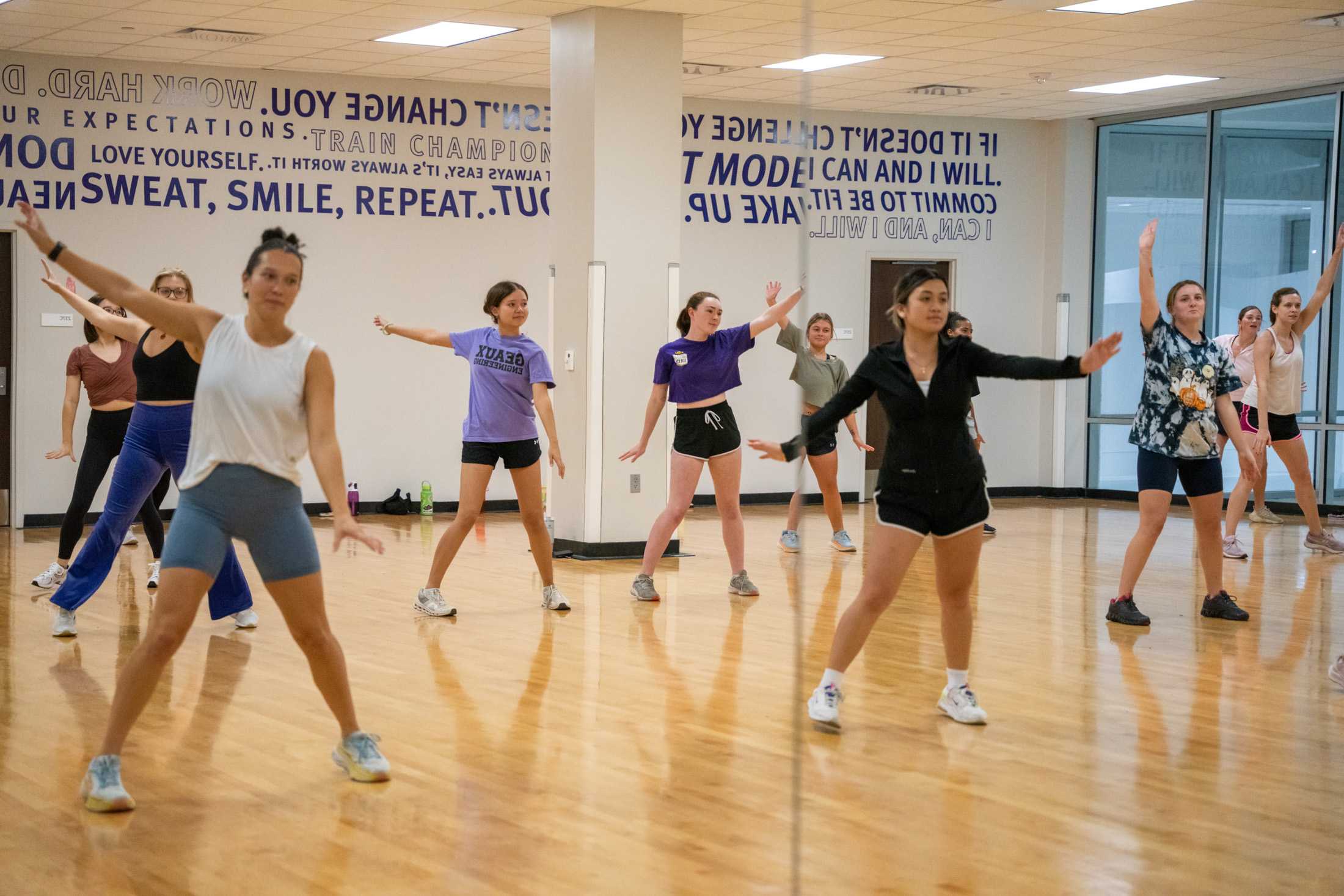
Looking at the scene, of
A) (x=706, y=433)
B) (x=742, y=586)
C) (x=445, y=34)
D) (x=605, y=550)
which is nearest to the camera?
(x=706, y=433)

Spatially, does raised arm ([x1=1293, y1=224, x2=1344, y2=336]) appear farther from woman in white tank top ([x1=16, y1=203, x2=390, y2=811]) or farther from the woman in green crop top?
woman in white tank top ([x1=16, y1=203, x2=390, y2=811])

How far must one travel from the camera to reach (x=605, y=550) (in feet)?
30.7

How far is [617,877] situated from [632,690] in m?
2.07

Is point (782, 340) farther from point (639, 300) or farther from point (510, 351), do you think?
point (639, 300)

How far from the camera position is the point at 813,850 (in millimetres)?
3502

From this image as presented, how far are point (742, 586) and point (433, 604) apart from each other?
5.39 ft

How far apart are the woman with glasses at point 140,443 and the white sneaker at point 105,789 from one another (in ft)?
7.06

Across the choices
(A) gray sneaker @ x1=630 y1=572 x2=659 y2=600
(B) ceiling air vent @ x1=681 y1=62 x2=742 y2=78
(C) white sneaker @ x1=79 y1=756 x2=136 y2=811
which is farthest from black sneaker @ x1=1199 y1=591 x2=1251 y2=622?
(B) ceiling air vent @ x1=681 y1=62 x2=742 y2=78

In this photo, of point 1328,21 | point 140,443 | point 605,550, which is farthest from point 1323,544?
point 140,443

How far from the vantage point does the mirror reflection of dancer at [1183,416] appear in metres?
6.39

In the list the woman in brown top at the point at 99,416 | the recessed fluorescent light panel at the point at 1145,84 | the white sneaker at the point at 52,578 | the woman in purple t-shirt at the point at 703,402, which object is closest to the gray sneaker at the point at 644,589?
the woman in purple t-shirt at the point at 703,402

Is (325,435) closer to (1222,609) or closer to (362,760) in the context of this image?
(362,760)

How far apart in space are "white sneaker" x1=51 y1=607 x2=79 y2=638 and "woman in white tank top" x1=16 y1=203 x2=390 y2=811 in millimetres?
2611

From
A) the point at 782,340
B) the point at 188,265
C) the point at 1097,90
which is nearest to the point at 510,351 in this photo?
the point at 782,340
